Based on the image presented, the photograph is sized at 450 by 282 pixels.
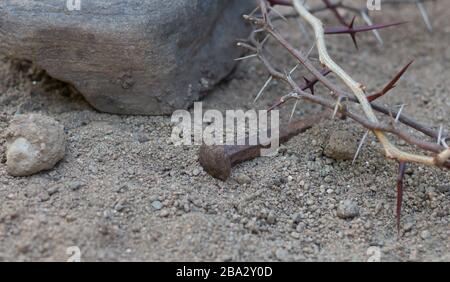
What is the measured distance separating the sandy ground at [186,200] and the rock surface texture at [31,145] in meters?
0.05

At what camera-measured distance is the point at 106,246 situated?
78.7 inches

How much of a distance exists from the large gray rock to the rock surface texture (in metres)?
0.41

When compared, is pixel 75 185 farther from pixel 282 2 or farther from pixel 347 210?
pixel 282 2

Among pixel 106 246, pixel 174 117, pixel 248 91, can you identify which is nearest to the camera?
pixel 106 246

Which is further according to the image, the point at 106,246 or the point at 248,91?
the point at 248,91

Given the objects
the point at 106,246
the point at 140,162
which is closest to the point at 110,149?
the point at 140,162

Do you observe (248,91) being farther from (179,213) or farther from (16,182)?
(16,182)

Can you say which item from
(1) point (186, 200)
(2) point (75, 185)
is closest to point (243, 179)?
(1) point (186, 200)

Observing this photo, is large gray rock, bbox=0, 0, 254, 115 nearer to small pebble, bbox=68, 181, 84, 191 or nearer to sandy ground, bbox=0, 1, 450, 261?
sandy ground, bbox=0, 1, 450, 261

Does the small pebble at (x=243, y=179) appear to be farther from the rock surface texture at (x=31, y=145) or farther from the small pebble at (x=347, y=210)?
the rock surface texture at (x=31, y=145)

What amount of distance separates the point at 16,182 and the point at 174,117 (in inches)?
30.5

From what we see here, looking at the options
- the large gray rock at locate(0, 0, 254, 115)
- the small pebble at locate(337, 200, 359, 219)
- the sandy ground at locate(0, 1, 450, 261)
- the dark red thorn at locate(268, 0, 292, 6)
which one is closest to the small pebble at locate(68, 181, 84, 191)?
the sandy ground at locate(0, 1, 450, 261)

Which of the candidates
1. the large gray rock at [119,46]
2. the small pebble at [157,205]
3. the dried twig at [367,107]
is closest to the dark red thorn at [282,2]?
the dried twig at [367,107]

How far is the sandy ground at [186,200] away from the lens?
203 cm
